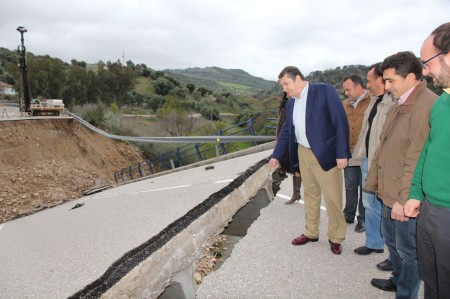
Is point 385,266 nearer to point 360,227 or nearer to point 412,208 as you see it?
point 360,227

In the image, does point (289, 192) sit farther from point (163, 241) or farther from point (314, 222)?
point (163, 241)

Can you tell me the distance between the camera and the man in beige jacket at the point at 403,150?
2.28 m

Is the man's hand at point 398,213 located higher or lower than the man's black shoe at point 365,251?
higher

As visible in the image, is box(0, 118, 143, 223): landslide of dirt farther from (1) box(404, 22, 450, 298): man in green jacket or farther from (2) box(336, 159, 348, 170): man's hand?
(1) box(404, 22, 450, 298): man in green jacket

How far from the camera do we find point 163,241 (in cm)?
323

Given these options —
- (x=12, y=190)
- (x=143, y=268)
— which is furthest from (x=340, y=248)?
(x=12, y=190)

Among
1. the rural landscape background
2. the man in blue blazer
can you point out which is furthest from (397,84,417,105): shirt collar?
the rural landscape background

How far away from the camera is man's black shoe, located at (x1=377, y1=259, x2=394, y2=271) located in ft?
10.3

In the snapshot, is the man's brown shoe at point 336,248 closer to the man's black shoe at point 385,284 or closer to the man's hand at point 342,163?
the man's black shoe at point 385,284

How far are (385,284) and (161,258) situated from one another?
2.04 meters

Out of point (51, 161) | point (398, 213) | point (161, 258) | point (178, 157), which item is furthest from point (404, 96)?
point (51, 161)

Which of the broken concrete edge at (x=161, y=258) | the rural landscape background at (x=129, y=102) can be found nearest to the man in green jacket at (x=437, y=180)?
the broken concrete edge at (x=161, y=258)

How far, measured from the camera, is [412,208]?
82.3 inches

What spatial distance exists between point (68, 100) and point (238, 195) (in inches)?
2036
